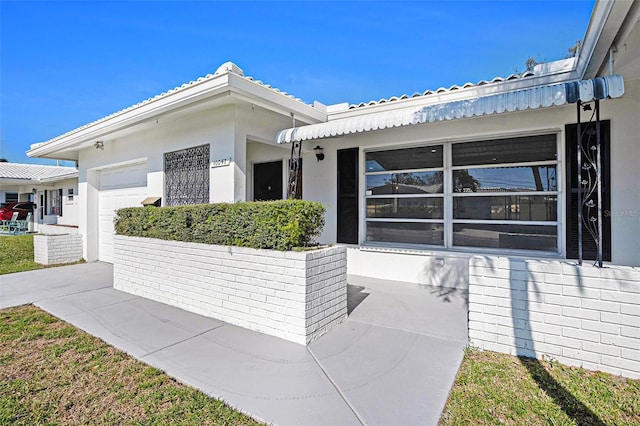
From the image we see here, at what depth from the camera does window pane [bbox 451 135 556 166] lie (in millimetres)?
Answer: 8359

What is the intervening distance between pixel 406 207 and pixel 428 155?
1806mm

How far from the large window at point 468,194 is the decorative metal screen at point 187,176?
17.7 feet

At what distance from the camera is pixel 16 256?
48.9 feet

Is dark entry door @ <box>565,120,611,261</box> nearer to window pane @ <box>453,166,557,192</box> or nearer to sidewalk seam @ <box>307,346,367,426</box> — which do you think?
window pane @ <box>453,166,557,192</box>

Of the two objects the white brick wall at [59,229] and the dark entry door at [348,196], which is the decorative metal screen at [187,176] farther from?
the white brick wall at [59,229]

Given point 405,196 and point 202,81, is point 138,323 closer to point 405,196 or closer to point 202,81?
point 202,81

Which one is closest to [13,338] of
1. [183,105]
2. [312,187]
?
[183,105]

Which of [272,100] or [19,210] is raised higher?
[272,100]

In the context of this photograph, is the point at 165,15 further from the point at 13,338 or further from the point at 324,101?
the point at 13,338

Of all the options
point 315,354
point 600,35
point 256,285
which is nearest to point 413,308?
point 315,354

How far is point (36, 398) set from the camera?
3998 mm

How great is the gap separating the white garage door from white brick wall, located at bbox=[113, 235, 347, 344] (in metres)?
5.66

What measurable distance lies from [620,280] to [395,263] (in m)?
5.83

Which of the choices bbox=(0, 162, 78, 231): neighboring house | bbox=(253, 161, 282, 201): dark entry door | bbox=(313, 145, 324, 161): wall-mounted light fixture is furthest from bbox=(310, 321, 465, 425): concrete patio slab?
bbox=(0, 162, 78, 231): neighboring house
